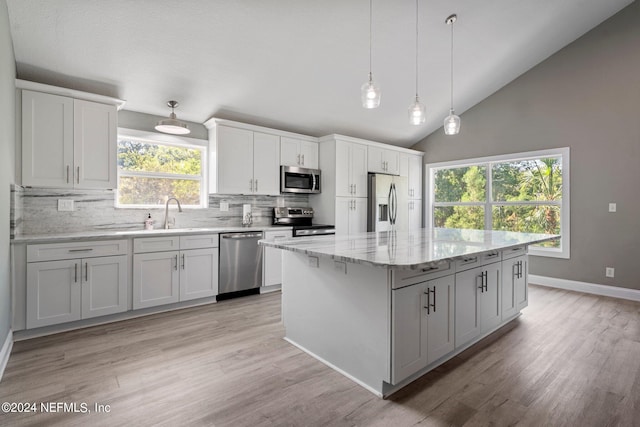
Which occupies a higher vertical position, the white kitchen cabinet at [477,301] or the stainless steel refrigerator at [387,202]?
the stainless steel refrigerator at [387,202]

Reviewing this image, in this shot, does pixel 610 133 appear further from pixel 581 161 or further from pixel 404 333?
pixel 404 333

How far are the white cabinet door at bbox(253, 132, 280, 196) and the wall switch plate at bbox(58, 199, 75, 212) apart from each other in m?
2.03

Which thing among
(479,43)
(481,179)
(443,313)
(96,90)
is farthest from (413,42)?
(96,90)

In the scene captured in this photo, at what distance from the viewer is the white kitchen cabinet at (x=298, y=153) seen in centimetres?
468

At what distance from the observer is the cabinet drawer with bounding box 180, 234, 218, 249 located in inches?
139

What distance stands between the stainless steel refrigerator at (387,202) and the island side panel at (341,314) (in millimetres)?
2773

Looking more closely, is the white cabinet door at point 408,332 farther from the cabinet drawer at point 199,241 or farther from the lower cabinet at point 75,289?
the lower cabinet at point 75,289

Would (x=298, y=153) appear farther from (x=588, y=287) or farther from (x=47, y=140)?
(x=588, y=287)

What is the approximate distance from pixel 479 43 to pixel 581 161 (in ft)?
7.03

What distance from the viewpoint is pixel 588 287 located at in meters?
4.25

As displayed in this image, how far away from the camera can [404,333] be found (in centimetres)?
191

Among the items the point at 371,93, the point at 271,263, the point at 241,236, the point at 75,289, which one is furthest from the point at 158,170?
the point at 371,93

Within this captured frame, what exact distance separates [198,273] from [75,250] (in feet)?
3.84

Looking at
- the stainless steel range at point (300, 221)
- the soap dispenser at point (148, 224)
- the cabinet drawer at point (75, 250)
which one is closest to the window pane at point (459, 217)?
the stainless steel range at point (300, 221)
